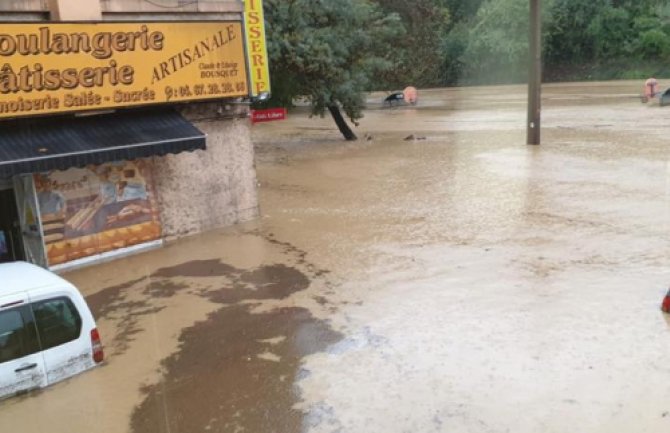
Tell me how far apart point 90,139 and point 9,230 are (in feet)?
7.97

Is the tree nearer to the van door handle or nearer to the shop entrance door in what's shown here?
the shop entrance door

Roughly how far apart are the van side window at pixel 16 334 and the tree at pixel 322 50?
16363 millimetres

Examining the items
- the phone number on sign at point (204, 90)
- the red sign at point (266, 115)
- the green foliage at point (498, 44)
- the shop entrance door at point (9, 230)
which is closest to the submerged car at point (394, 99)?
the green foliage at point (498, 44)

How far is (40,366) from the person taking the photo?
22.3 feet

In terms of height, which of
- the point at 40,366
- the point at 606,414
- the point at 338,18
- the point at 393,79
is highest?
the point at 338,18

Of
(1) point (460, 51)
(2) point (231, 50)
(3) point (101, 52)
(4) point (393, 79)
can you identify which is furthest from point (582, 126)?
(1) point (460, 51)

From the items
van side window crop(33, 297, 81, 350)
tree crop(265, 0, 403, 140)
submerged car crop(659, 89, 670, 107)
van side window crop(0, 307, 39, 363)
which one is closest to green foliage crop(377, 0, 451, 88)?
tree crop(265, 0, 403, 140)

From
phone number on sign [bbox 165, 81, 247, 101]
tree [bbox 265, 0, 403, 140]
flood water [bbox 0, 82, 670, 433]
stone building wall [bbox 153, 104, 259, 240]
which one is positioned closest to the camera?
flood water [bbox 0, 82, 670, 433]

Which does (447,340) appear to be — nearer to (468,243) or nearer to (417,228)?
(468,243)

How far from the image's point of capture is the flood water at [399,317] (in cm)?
639

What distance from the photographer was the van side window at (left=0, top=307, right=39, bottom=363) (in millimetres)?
6438

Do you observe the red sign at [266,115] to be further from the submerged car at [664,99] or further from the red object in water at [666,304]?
the submerged car at [664,99]

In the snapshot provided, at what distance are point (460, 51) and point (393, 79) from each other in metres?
40.1

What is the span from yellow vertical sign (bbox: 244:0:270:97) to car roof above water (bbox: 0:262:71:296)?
7.48 metres
